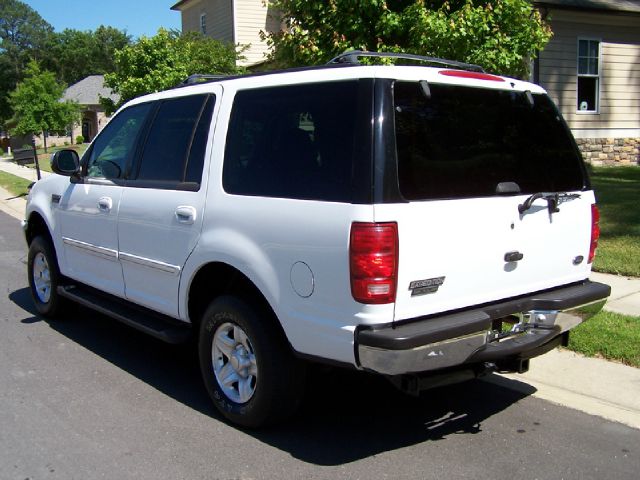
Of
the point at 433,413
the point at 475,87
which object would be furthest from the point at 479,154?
the point at 433,413

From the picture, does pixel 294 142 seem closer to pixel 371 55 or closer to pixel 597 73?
pixel 371 55

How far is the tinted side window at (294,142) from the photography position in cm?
338

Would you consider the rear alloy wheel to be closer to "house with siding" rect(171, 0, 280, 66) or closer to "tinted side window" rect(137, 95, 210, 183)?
"tinted side window" rect(137, 95, 210, 183)

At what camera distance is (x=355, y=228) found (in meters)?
3.15

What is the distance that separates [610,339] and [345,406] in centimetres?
236

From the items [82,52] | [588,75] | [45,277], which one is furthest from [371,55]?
[82,52]

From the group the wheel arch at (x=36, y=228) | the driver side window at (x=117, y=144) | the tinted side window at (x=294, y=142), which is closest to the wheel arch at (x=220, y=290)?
the tinted side window at (x=294, y=142)

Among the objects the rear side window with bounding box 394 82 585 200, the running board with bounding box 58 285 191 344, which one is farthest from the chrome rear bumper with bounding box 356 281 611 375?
the running board with bounding box 58 285 191 344

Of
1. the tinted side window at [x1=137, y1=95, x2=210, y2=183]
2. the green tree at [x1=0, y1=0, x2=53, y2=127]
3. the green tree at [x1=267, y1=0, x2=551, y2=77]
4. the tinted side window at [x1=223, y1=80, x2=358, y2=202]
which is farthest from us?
the green tree at [x1=0, y1=0, x2=53, y2=127]

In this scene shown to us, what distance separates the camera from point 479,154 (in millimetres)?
3740

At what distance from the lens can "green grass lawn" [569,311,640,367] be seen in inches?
198

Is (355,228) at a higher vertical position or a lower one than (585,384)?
higher

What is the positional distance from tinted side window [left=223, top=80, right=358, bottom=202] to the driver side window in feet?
4.32

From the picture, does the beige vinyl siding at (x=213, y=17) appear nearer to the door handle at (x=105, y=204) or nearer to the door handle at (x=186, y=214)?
the door handle at (x=105, y=204)
